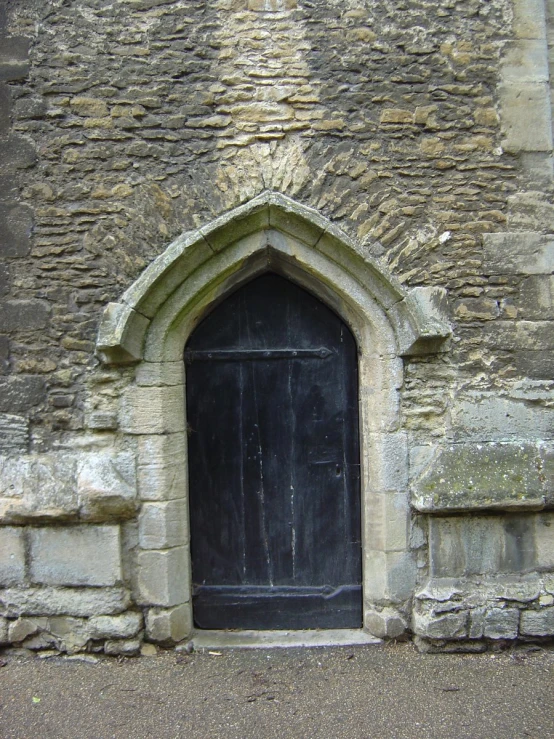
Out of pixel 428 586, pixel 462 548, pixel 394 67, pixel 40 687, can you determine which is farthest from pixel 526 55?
pixel 40 687

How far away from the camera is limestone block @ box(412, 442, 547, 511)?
11.2ft

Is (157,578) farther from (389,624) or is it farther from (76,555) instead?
(389,624)

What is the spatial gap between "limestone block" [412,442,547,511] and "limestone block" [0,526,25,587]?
2307 millimetres

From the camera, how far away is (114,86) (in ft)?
11.4

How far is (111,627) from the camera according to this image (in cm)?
349

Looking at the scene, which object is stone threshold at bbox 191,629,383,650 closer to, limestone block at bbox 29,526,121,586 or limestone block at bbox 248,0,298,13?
limestone block at bbox 29,526,121,586

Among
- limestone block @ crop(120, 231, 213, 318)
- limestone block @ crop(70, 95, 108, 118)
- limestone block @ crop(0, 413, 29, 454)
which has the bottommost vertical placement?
limestone block @ crop(0, 413, 29, 454)

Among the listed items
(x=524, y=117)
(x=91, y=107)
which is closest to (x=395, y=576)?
→ (x=524, y=117)

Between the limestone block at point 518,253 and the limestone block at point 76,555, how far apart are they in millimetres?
2707

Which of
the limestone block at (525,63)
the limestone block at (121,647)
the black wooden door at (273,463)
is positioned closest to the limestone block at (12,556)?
the limestone block at (121,647)

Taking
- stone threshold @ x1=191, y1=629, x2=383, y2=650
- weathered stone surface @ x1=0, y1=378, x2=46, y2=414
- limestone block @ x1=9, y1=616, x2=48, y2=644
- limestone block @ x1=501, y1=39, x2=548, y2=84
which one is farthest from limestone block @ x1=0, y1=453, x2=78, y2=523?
limestone block @ x1=501, y1=39, x2=548, y2=84

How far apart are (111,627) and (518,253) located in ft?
10.6

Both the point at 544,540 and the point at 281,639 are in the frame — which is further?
the point at 281,639

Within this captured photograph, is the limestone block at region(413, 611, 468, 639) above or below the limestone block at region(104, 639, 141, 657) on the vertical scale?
above
